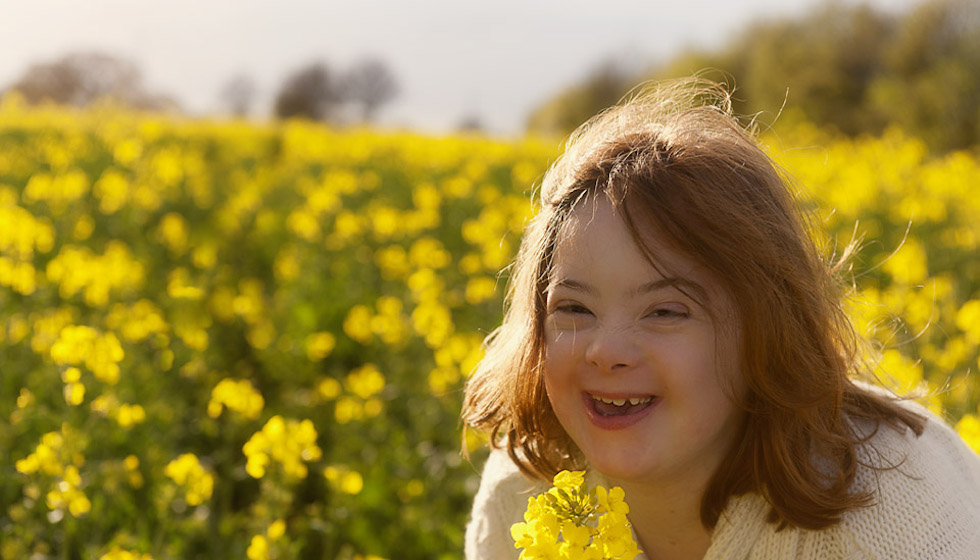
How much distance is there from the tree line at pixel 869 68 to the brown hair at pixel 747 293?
11991 mm

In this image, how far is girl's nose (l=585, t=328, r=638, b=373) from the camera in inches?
61.4

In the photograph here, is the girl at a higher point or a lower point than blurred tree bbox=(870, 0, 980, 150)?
higher

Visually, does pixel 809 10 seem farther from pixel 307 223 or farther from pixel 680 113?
pixel 680 113

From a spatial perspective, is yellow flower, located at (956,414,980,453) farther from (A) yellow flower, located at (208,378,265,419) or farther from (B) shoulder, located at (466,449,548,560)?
(A) yellow flower, located at (208,378,265,419)

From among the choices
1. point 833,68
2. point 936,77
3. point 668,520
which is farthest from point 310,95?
point 668,520

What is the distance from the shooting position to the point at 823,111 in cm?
1939

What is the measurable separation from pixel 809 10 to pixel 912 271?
19788mm

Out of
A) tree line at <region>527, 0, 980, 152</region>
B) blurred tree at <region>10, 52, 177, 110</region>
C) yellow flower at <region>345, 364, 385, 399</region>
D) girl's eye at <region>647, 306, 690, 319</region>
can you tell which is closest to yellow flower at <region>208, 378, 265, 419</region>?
yellow flower at <region>345, 364, 385, 399</region>

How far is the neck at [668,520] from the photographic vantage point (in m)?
1.84

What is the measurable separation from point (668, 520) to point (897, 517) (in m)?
0.42

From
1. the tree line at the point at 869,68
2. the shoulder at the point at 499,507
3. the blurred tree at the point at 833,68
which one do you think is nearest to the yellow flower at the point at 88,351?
the shoulder at the point at 499,507

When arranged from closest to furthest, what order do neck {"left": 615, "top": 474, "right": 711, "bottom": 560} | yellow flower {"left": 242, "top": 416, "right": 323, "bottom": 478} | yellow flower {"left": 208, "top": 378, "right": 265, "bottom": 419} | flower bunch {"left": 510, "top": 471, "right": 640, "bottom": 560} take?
flower bunch {"left": 510, "top": 471, "right": 640, "bottom": 560}
neck {"left": 615, "top": 474, "right": 711, "bottom": 560}
yellow flower {"left": 242, "top": 416, "right": 323, "bottom": 478}
yellow flower {"left": 208, "top": 378, "right": 265, "bottom": 419}

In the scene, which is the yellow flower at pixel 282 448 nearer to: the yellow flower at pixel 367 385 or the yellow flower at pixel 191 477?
the yellow flower at pixel 191 477

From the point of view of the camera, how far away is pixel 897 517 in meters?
1.66
